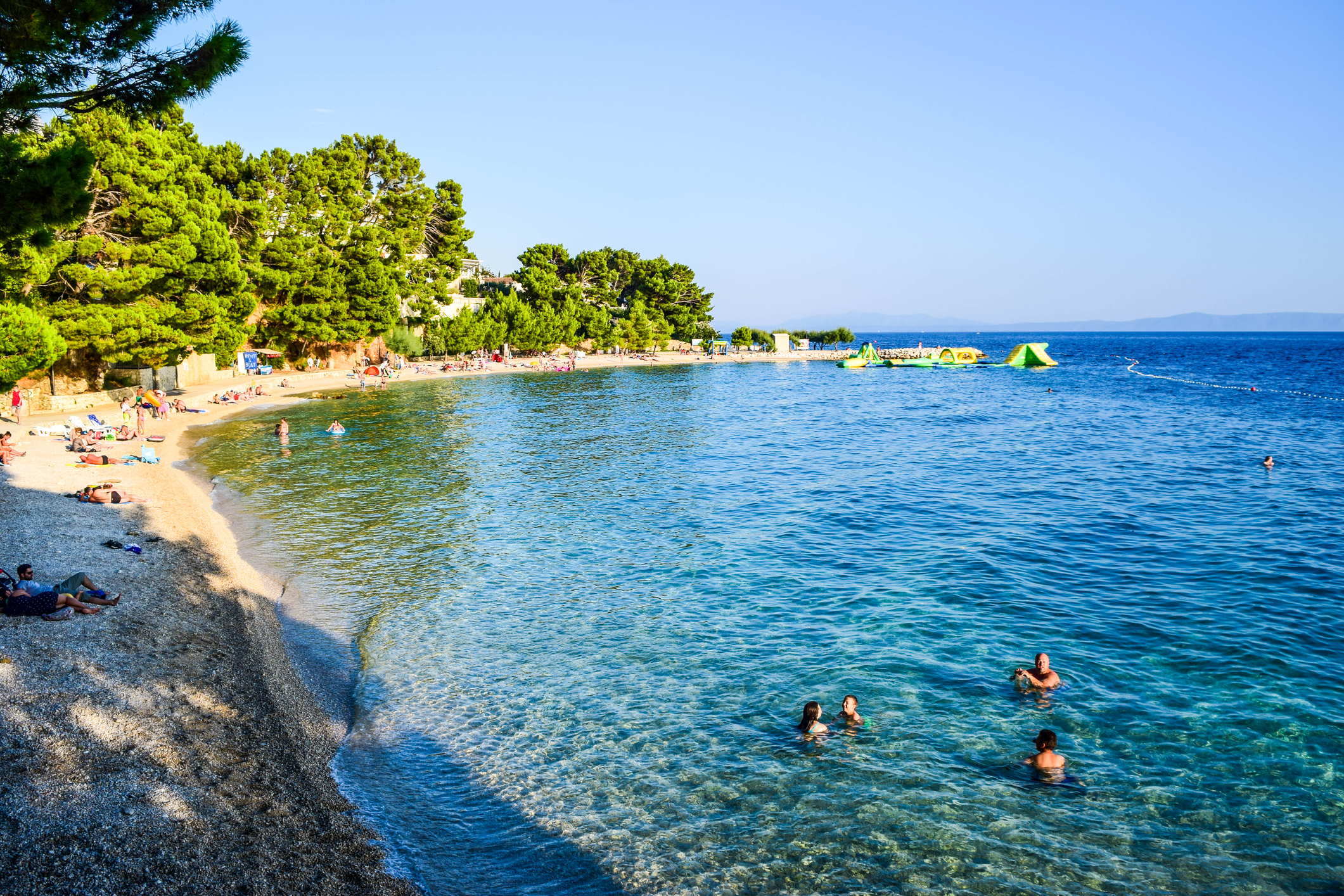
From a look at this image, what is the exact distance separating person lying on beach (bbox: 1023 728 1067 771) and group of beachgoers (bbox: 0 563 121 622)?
1502cm

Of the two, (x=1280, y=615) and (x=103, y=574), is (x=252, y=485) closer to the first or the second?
(x=103, y=574)

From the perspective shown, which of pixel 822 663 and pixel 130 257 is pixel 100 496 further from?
pixel 130 257

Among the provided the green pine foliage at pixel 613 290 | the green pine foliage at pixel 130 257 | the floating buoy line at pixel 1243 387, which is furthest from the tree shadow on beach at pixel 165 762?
the green pine foliage at pixel 613 290

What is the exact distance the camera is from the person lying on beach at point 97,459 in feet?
90.1

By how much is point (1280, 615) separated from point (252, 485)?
98.4 feet

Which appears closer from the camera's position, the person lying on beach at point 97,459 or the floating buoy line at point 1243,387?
the person lying on beach at point 97,459

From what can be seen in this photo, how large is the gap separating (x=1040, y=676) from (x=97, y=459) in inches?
1194

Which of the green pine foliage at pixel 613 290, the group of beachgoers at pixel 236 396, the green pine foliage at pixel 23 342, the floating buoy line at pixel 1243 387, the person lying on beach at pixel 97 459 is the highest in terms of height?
the green pine foliage at pixel 613 290

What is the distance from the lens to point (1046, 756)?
10.6 meters

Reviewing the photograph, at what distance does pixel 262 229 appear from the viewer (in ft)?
198

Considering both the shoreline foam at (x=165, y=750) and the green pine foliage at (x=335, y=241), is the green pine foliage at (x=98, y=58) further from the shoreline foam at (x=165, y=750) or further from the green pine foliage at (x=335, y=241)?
the green pine foliage at (x=335, y=241)

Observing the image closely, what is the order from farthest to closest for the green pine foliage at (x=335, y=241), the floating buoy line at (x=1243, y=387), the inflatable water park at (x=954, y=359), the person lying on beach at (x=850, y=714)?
the inflatable water park at (x=954, y=359)
the floating buoy line at (x=1243, y=387)
the green pine foliage at (x=335, y=241)
the person lying on beach at (x=850, y=714)

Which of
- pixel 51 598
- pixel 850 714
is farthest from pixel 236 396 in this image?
pixel 850 714

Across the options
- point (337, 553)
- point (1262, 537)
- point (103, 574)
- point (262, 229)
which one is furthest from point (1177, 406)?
point (262, 229)
